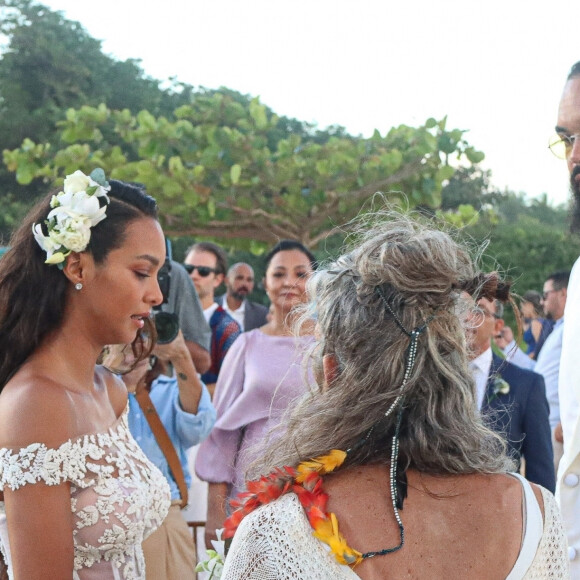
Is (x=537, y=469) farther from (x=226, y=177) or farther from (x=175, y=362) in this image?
(x=226, y=177)

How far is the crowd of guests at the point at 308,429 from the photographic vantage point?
1.59m

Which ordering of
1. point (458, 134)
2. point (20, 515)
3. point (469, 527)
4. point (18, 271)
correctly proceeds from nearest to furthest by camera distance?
point (469, 527) < point (20, 515) < point (18, 271) < point (458, 134)

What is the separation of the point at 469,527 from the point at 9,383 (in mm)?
1381

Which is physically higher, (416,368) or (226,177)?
(226,177)

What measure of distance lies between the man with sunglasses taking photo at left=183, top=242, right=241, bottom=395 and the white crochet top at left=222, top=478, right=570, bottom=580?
14.0 feet

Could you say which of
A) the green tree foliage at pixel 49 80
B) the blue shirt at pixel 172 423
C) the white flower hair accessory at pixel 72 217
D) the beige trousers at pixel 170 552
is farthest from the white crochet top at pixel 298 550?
the green tree foliage at pixel 49 80

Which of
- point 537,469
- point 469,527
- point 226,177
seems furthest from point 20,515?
point 226,177

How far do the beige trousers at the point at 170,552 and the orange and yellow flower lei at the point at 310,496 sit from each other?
1.25 m

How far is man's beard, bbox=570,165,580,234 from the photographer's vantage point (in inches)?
117

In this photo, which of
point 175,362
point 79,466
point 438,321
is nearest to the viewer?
point 438,321

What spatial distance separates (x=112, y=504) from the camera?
237 centimetres

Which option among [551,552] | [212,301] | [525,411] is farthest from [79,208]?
[212,301]

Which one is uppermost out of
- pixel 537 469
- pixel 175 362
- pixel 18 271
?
pixel 18 271

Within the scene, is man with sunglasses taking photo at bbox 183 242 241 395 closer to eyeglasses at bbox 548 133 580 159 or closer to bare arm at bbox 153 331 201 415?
bare arm at bbox 153 331 201 415
